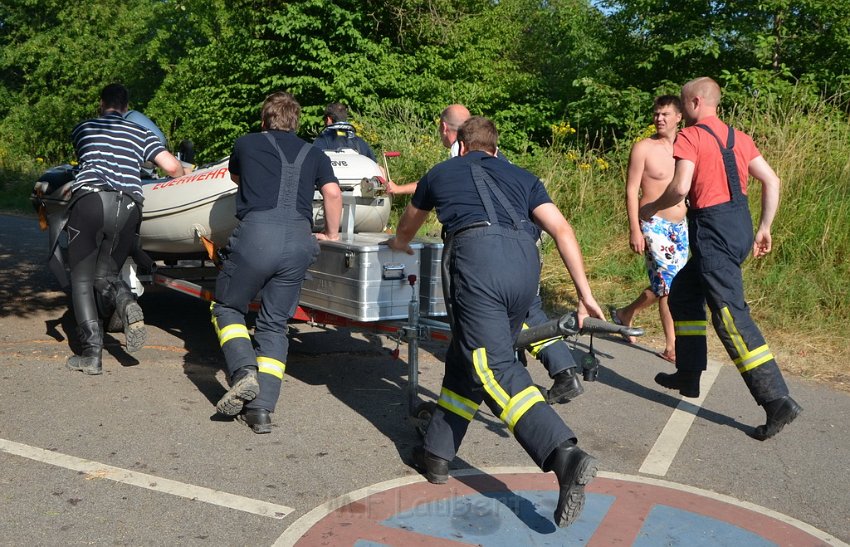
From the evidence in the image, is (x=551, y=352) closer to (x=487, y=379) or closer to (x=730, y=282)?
(x=730, y=282)

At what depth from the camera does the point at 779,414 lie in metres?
5.14

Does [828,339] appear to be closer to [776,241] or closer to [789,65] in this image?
[776,241]

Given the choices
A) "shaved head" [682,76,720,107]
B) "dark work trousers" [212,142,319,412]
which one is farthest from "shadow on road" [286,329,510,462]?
"shaved head" [682,76,720,107]

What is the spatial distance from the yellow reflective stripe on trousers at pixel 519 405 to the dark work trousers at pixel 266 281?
61.4 inches

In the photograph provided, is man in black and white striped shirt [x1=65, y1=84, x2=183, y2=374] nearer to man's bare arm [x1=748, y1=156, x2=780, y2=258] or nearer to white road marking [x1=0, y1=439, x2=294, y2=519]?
white road marking [x1=0, y1=439, x2=294, y2=519]

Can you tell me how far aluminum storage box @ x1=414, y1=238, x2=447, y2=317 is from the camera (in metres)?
5.48

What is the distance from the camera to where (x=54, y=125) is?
107 feet

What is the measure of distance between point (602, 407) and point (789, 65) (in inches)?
479

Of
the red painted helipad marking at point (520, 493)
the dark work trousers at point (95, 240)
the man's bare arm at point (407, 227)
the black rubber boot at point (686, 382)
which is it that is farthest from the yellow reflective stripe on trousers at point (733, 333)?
the dark work trousers at point (95, 240)

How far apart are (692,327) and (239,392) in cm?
277

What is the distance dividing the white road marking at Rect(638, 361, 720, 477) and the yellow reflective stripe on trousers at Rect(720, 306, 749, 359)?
59 cm

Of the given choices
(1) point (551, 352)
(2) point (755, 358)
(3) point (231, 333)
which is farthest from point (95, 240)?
(2) point (755, 358)

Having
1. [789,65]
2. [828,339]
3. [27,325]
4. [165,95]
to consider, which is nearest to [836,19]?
[789,65]

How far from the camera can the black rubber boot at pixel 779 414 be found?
5.12 meters
